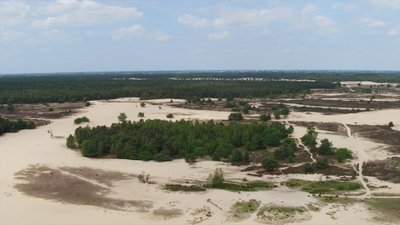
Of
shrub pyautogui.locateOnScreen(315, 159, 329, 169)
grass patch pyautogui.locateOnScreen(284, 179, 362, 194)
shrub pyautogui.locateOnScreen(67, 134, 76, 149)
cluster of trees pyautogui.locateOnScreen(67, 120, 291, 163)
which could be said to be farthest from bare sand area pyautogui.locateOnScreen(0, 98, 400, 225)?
shrub pyautogui.locateOnScreen(315, 159, 329, 169)

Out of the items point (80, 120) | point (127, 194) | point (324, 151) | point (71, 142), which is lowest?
point (127, 194)

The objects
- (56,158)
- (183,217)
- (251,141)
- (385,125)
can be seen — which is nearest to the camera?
(183,217)

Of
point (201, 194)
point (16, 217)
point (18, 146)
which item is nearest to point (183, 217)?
point (201, 194)

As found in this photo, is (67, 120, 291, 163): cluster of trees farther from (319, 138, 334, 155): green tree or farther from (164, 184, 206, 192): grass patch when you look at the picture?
(164, 184, 206, 192): grass patch

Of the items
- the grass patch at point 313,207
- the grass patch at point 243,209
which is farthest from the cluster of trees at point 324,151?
the grass patch at point 243,209

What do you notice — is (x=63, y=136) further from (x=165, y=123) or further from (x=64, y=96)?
(x=64, y=96)

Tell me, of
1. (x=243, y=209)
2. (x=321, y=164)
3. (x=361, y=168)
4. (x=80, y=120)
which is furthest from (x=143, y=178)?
(x=80, y=120)

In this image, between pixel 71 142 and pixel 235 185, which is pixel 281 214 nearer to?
pixel 235 185
